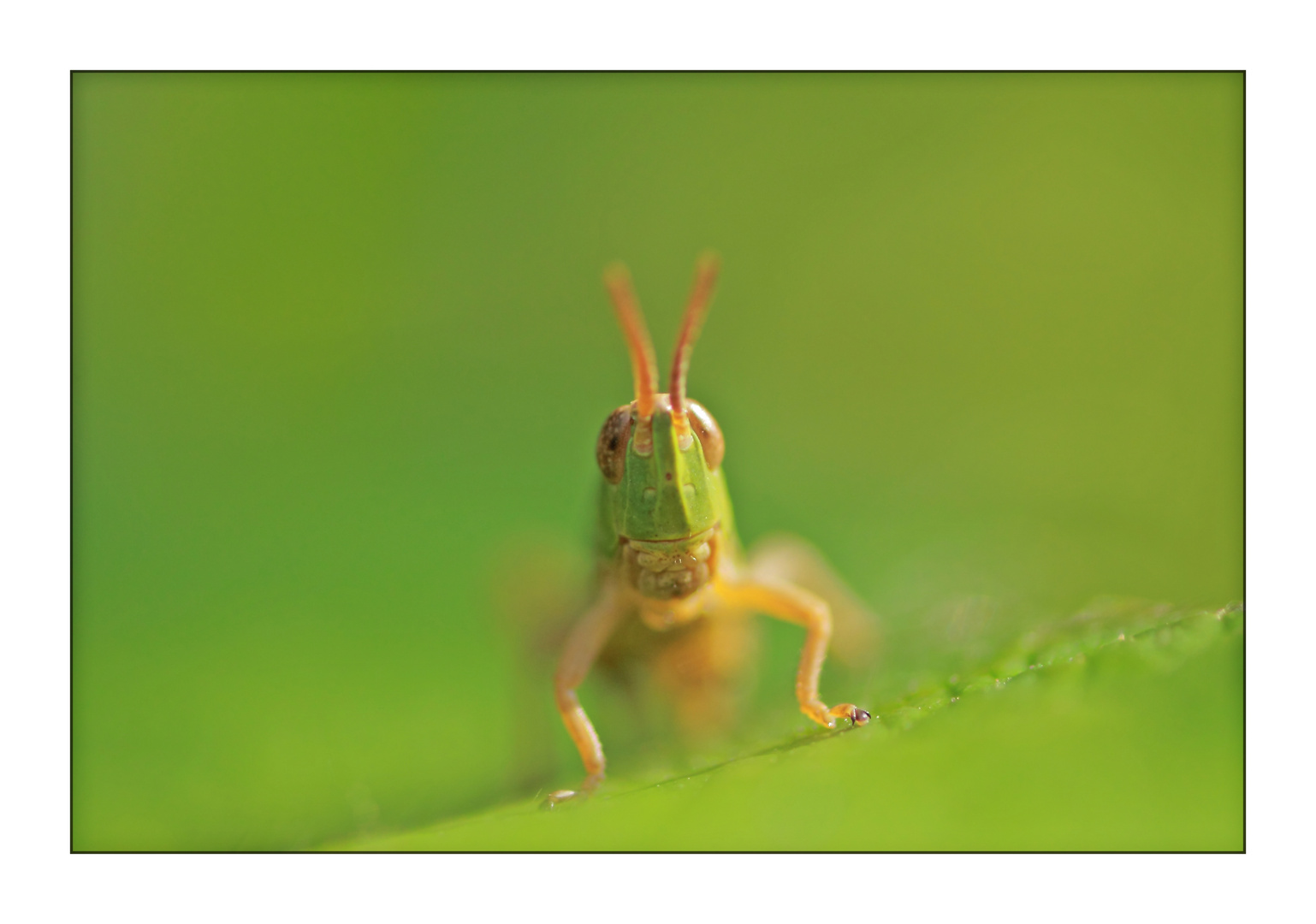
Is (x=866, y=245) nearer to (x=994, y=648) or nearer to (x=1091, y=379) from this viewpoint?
(x=1091, y=379)

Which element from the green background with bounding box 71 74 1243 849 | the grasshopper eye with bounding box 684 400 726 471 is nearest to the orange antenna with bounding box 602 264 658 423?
the grasshopper eye with bounding box 684 400 726 471

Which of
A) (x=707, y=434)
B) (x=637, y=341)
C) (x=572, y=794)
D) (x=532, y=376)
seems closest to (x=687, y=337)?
(x=637, y=341)

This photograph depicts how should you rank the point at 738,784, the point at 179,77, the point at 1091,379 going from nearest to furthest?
the point at 738,784 < the point at 179,77 < the point at 1091,379

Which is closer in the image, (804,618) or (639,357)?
(639,357)

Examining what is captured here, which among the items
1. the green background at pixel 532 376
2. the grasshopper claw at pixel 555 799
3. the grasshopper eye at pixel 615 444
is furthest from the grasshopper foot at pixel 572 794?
the grasshopper eye at pixel 615 444

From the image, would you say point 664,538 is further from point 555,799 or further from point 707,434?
point 555,799
